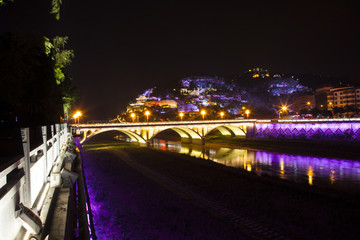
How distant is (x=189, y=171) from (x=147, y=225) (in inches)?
610

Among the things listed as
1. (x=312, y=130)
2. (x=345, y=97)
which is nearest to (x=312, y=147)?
(x=312, y=130)

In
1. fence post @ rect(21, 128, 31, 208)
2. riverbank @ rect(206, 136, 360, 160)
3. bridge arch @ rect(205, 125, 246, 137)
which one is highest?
fence post @ rect(21, 128, 31, 208)

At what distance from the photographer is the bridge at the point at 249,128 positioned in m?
53.1

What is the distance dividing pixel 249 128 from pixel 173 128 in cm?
2472

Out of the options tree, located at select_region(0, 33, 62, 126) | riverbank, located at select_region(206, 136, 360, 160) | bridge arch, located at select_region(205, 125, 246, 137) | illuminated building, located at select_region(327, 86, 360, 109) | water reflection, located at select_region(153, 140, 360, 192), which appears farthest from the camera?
illuminated building, located at select_region(327, 86, 360, 109)

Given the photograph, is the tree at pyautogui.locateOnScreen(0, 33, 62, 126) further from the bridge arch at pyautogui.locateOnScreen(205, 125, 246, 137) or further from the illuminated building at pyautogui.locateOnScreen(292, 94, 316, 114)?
the illuminated building at pyautogui.locateOnScreen(292, 94, 316, 114)

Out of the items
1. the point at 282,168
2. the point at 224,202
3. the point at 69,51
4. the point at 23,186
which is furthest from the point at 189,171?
the point at 23,186

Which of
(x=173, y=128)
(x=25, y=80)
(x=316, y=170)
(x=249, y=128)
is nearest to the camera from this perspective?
(x=25, y=80)

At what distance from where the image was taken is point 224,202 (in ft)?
59.0

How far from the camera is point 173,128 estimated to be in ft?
232

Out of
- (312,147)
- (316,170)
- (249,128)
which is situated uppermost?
(249,128)

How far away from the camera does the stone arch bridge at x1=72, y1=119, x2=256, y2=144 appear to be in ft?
173


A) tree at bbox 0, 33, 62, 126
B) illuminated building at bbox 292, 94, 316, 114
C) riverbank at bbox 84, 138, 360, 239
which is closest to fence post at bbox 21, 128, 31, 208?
tree at bbox 0, 33, 62, 126

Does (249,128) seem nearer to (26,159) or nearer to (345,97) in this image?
(345,97)
